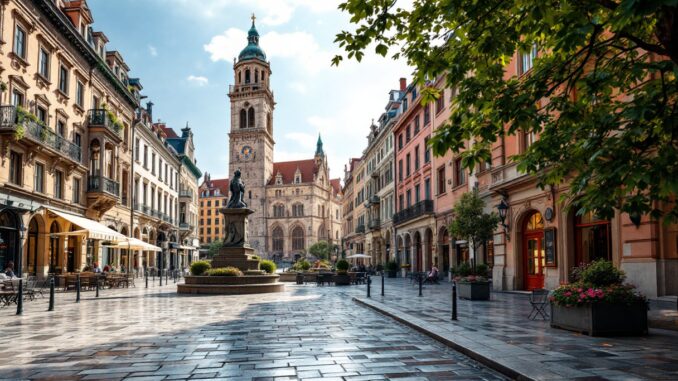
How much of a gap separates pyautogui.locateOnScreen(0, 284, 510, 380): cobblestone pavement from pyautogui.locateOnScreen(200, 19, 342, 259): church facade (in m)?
92.1

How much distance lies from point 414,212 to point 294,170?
84.1 m

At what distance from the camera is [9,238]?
23.3 m

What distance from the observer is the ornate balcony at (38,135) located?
21.5 meters

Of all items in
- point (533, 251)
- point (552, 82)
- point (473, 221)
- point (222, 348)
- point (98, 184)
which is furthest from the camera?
point (98, 184)

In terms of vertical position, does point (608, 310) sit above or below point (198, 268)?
above

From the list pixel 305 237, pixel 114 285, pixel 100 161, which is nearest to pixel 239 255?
pixel 114 285

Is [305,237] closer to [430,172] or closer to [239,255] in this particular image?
[430,172]

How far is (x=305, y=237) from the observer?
Result: 381ft

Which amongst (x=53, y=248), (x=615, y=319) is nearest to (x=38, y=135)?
(x=53, y=248)

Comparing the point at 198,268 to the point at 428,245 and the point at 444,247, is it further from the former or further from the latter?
the point at 428,245

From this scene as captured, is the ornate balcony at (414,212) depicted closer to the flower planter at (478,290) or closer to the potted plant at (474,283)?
the potted plant at (474,283)

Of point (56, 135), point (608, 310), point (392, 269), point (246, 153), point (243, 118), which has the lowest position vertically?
point (392, 269)

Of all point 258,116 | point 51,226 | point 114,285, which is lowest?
point 114,285

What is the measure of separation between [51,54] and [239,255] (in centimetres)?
1339
